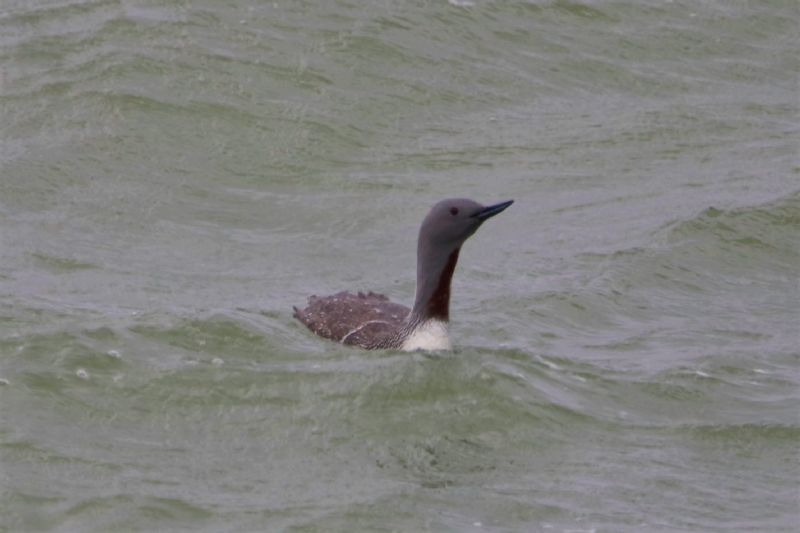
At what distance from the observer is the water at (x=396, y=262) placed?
29.2 ft

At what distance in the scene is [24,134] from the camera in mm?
14266

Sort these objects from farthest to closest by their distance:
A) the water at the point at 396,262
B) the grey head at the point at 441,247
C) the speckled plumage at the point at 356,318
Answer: the speckled plumage at the point at 356,318
the grey head at the point at 441,247
the water at the point at 396,262

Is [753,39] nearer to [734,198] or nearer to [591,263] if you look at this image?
[734,198]

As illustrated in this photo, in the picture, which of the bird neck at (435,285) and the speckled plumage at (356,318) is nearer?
the bird neck at (435,285)

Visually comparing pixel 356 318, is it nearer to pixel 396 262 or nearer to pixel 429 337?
pixel 429 337

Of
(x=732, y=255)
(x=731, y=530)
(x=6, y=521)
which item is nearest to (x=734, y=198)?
(x=732, y=255)

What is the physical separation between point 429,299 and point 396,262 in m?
2.46

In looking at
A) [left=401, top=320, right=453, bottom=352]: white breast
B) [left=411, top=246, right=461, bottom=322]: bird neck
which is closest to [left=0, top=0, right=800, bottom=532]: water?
[left=401, top=320, right=453, bottom=352]: white breast

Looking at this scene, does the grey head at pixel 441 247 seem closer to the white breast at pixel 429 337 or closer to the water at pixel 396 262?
the white breast at pixel 429 337

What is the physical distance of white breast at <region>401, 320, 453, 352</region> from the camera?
10.4 m

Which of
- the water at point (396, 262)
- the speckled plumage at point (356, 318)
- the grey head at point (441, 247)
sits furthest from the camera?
the speckled plumage at point (356, 318)

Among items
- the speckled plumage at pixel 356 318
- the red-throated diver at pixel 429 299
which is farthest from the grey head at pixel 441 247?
the speckled plumage at pixel 356 318

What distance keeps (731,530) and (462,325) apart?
10.6 feet

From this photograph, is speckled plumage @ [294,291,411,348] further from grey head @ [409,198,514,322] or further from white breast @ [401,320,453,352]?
grey head @ [409,198,514,322]
